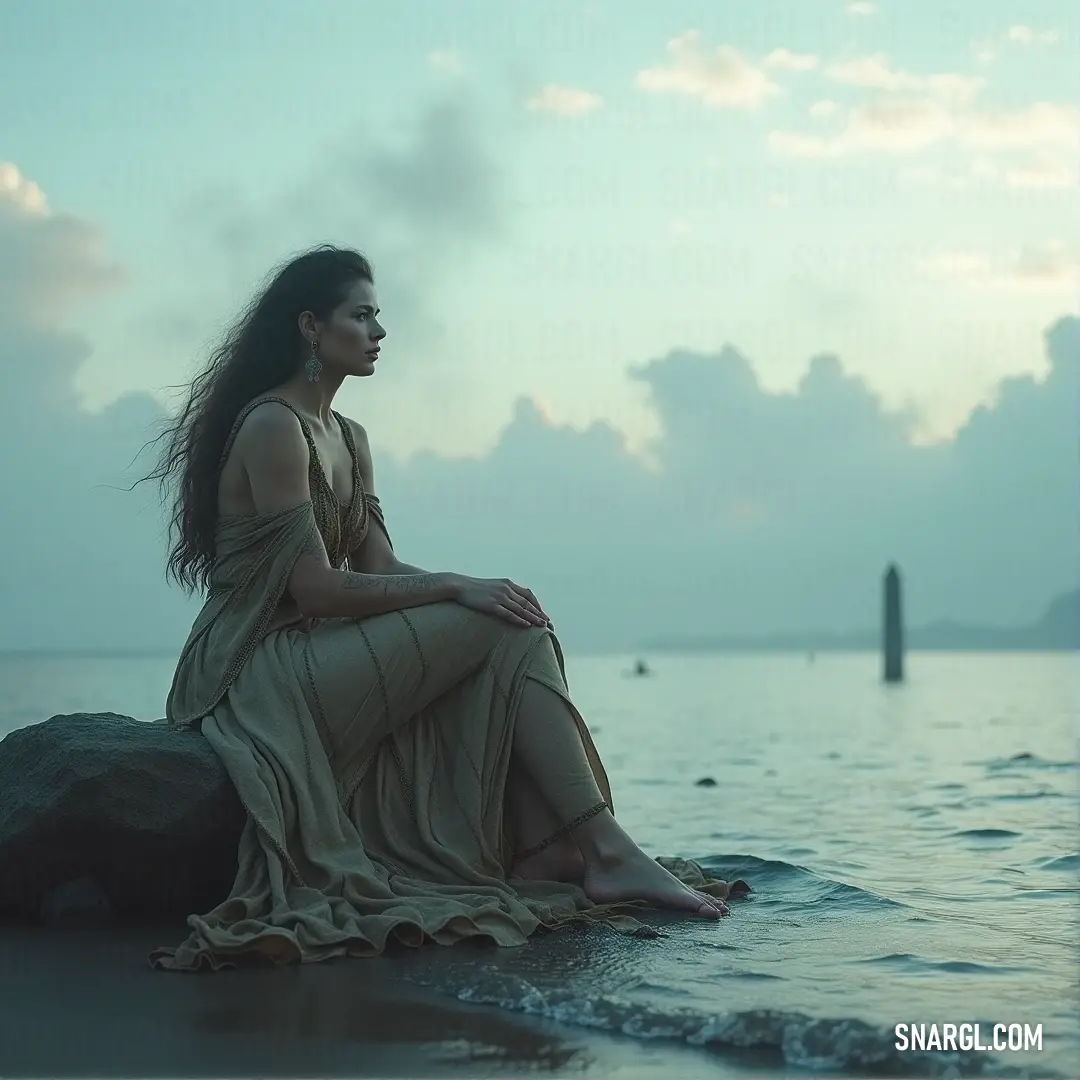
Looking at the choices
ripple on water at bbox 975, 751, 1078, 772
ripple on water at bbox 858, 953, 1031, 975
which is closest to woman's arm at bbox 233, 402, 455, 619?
ripple on water at bbox 858, 953, 1031, 975

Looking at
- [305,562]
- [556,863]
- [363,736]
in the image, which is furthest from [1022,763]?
[305,562]

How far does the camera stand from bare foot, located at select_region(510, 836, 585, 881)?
471 centimetres

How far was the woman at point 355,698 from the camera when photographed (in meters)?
4.43

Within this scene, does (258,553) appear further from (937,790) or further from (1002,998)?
(937,790)

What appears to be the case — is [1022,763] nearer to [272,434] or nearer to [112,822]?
[272,434]

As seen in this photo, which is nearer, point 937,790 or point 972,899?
point 972,899

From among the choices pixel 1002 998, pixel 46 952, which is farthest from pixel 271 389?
pixel 1002 998

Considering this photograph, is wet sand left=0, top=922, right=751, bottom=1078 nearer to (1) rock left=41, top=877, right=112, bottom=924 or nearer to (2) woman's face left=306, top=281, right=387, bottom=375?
(1) rock left=41, top=877, right=112, bottom=924

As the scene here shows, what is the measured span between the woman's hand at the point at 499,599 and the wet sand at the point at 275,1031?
122 centimetres

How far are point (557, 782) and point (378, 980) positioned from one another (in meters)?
1.16

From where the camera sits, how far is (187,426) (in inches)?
202

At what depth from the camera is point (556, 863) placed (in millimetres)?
4707

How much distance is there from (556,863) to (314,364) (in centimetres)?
186

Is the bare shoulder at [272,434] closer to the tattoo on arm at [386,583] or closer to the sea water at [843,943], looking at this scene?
the tattoo on arm at [386,583]
